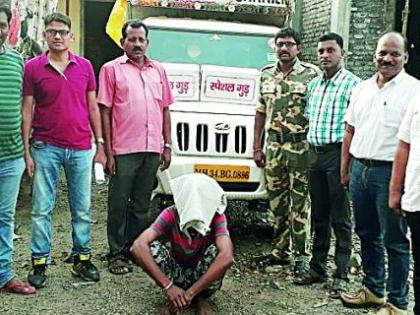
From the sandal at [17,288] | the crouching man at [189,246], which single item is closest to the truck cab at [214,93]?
the crouching man at [189,246]

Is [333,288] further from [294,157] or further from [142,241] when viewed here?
[142,241]

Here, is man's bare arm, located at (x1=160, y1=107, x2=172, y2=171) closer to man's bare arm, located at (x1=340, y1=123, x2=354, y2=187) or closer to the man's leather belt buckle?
man's bare arm, located at (x1=340, y1=123, x2=354, y2=187)

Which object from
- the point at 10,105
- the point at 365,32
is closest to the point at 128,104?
the point at 10,105

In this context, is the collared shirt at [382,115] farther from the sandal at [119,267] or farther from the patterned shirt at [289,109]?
the sandal at [119,267]

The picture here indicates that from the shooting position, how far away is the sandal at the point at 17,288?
470cm

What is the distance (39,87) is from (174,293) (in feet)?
6.23

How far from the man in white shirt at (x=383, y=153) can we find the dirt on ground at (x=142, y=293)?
63cm

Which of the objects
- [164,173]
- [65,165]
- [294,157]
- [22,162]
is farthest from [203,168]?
[22,162]

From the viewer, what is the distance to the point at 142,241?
417cm

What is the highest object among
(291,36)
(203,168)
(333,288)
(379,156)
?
(291,36)

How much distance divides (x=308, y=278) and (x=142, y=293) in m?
1.41

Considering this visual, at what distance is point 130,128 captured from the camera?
A: 202 inches

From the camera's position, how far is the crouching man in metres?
4.09

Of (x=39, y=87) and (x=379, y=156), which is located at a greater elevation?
(x=39, y=87)
